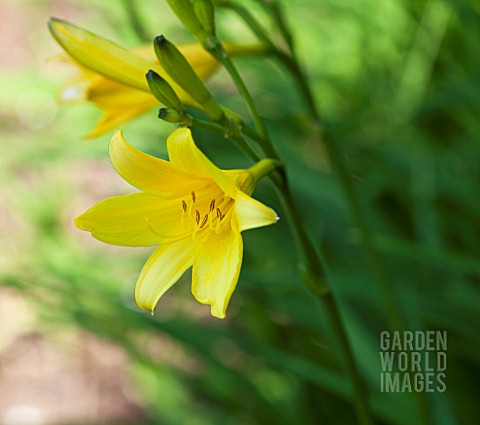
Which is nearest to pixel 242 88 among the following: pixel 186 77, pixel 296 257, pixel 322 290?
pixel 186 77

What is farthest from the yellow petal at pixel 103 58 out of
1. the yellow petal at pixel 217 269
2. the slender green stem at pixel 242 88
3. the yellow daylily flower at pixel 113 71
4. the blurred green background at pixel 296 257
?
the blurred green background at pixel 296 257

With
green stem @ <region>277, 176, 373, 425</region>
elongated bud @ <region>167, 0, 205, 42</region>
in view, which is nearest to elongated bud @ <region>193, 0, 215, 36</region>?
elongated bud @ <region>167, 0, 205, 42</region>

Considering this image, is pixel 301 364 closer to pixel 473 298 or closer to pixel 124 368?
pixel 473 298

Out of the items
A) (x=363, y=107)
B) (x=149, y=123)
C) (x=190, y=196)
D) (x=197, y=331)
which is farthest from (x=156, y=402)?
(x=190, y=196)

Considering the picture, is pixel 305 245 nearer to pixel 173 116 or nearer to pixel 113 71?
pixel 173 116

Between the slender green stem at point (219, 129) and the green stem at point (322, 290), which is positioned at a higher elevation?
the slender green stem at point (219, 129)

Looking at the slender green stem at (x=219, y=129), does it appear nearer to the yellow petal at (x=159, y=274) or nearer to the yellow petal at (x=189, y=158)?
the yellow petal at (x=189, y=158)
